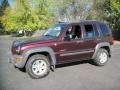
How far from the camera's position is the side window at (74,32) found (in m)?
9.26

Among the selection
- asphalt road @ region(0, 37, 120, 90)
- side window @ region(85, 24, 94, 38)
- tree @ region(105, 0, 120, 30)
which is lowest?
asphalt road @ region(0, 37, 120, 90)

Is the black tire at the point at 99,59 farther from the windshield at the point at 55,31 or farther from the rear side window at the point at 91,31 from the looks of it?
the windshield at the point at 55,31

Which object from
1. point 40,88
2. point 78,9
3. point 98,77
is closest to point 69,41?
point 98,77

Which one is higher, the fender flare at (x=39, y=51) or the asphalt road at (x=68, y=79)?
the fender flare at (x=39, y=51)

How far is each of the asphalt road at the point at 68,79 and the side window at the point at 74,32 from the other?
129cm

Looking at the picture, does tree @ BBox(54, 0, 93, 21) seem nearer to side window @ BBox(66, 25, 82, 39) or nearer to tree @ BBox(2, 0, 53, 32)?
tree @ BBox(2, 0, 53, 32)

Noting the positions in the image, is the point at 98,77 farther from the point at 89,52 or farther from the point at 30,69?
the point at 30,69

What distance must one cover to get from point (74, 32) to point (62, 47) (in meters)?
1.01

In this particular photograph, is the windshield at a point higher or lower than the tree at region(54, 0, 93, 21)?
lower

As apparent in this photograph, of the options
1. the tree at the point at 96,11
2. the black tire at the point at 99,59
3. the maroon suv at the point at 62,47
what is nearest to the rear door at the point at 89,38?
the maroon suv at the point at 62,47

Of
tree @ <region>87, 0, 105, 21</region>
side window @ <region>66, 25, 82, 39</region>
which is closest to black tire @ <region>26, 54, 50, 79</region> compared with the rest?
side window @ <region>66, 25, 82, 39</region>

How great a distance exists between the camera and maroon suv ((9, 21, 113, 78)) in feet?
26.8

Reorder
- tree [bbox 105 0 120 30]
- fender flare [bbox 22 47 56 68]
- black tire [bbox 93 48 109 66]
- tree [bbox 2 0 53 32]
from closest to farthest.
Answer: fender flare [bbox 22 47 56 68]
black tire [bbox 93 48 109 66]
tree [bbox 105 0 120 30]
tree [bbox 2 0 53 32]

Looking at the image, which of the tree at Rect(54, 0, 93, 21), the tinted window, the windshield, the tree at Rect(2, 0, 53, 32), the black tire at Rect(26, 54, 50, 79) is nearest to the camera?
the black tire at Rect(26, 54, 50, 79)
